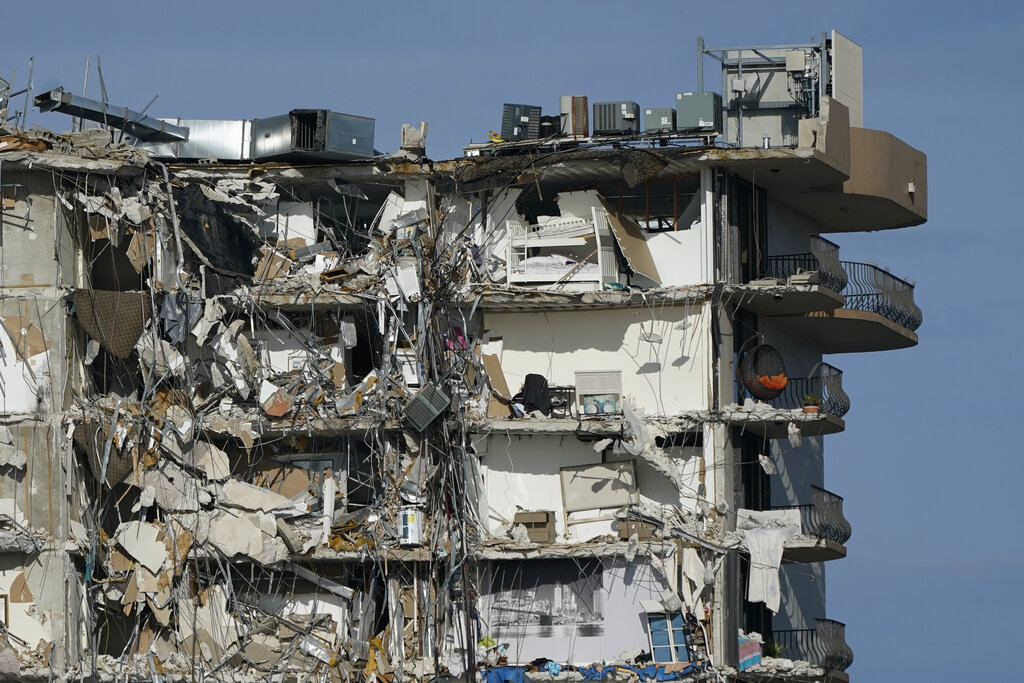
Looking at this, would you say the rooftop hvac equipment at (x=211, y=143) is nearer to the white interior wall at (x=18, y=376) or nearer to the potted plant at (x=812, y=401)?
the white interior wall at (x=18, y=376)

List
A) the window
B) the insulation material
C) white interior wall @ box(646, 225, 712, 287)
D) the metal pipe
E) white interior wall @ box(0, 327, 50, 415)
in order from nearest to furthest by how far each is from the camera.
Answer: the window < white interior wall @ box(0, 327, 50, 415) < the insulation material < the metal pipe < white interior wall @ box(646, 225, 712, 287)

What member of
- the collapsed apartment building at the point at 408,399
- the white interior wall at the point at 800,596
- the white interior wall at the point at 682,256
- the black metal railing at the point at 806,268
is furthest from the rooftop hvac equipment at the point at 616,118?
the white interior wall at the point at 800,596

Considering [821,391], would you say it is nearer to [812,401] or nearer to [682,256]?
[812,401]

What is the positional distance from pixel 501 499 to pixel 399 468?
2.26 m

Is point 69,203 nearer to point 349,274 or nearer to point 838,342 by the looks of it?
point 349,274

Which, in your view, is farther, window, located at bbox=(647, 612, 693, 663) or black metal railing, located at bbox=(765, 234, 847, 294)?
black metal railing, located at bbox=(765, 234, 847, 294)

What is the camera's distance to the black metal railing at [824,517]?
46938 mm

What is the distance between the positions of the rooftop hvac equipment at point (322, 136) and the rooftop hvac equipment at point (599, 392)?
676cm

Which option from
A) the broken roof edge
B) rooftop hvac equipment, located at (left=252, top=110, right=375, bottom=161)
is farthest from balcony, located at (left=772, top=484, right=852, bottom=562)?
rooftop hvac equipment, located at (left=252, top=110, right=375, bottom=161)

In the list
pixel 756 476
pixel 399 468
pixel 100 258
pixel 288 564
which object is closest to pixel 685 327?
pixel 756 476

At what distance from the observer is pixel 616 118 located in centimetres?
4478

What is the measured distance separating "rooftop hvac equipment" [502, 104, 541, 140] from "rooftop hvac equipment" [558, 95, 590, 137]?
0.54 meters

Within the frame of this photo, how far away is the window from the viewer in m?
43.5

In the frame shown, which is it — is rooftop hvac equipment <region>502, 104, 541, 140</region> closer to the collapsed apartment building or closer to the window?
the collapsed apartment building
